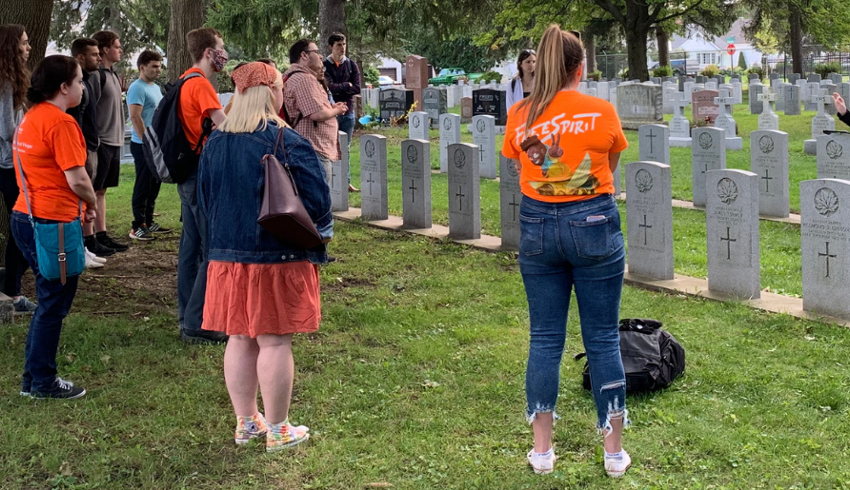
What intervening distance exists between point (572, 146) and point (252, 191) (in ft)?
4.59

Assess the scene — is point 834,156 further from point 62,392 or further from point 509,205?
point 62,392

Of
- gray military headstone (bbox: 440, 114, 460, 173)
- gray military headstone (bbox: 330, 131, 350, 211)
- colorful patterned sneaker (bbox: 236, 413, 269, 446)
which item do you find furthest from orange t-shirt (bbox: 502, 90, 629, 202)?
gray military headstone (bbox: 440, 114, 460, 173)

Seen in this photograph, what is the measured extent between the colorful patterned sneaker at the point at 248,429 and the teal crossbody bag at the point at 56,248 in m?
1.26

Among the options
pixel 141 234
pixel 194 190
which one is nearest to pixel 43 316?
pixel 194 190

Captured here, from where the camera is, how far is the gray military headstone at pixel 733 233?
711 centimetres

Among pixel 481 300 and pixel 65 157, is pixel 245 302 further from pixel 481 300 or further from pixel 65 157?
pixel 481 300

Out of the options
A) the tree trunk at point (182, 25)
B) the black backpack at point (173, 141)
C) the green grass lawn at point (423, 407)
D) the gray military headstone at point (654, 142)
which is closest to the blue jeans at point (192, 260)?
the black backpack at point (173, 141)

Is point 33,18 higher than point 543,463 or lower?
higher

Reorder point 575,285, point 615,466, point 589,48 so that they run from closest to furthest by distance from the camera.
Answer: point 575,285
point 615,466
point 589,48

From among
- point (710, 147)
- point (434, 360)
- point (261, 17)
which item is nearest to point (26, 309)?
point (434, 360)

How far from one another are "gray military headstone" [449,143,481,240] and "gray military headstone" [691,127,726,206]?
314 cm

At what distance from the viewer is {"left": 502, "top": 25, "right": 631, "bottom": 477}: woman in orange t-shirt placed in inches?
154

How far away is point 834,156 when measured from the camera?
10750 mm

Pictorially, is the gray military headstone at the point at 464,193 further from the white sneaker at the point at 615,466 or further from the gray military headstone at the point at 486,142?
the white sneaker at the point at 615,466
